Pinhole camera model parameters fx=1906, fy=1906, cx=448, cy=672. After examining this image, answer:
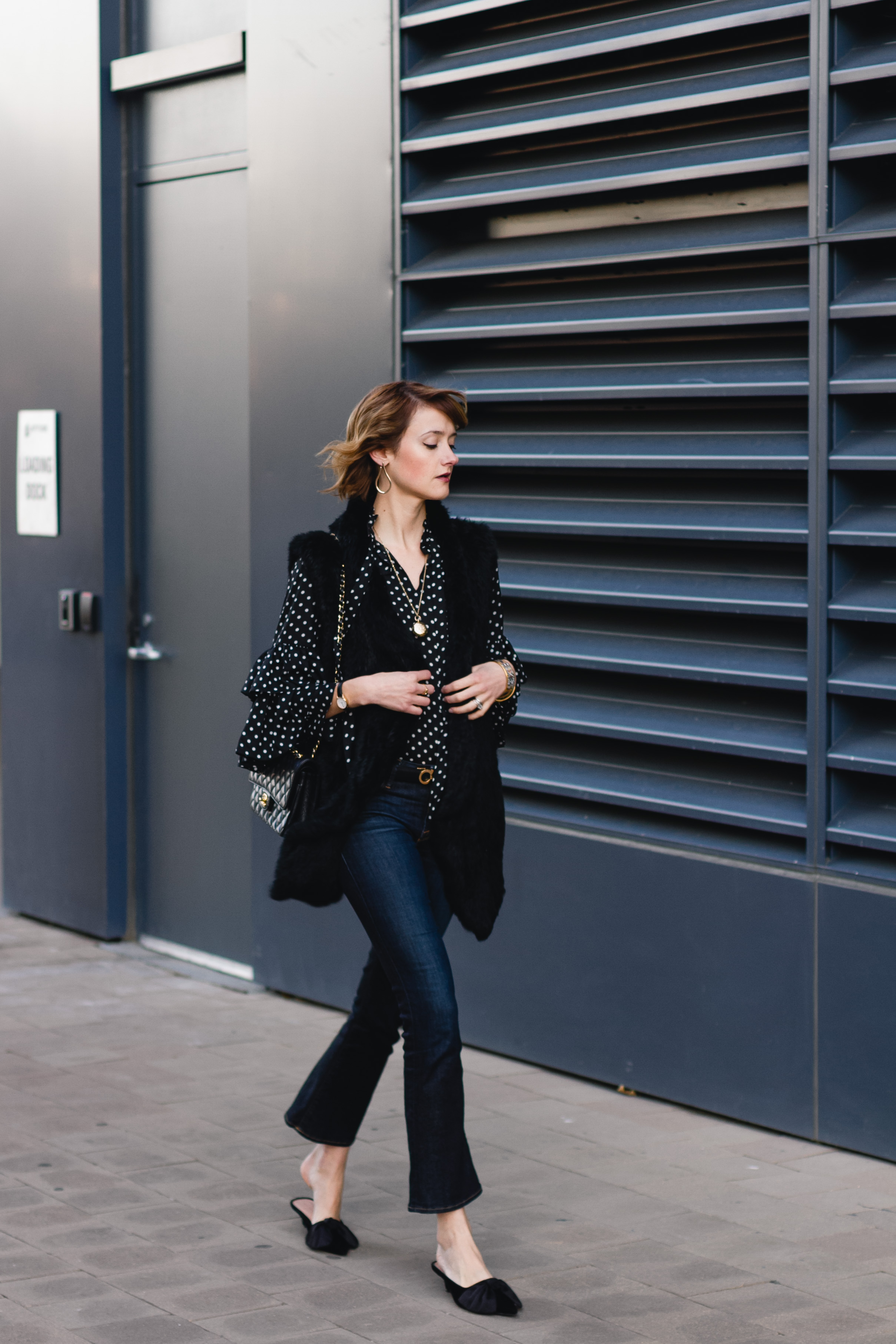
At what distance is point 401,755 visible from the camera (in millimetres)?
4359

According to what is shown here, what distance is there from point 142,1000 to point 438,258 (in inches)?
116

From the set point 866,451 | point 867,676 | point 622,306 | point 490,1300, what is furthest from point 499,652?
point 622,306

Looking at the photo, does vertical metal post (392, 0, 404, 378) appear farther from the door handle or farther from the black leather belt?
the black leather belt

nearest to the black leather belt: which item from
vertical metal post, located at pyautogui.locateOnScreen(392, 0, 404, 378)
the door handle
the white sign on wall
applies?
vertical metal post, located at pyautogui.locateOnScreen(392, 0, 404, 378)

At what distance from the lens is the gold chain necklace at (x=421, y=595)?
441 centimetres

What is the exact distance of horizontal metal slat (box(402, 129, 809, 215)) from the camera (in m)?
5.36

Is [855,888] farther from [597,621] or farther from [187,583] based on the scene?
[187,583]

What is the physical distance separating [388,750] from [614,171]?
2.38 meters

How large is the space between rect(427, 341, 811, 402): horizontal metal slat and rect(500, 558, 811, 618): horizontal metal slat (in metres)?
0.53

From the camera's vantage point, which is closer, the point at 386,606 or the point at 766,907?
the point at 386,606

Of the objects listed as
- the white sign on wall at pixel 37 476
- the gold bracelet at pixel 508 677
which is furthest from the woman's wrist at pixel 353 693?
the white sign on wall at pixel 37 476

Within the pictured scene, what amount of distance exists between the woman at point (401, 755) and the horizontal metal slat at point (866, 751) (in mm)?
Result: 1081

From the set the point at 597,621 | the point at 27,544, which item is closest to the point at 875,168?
the point at 597,621

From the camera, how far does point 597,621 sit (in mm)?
6039
